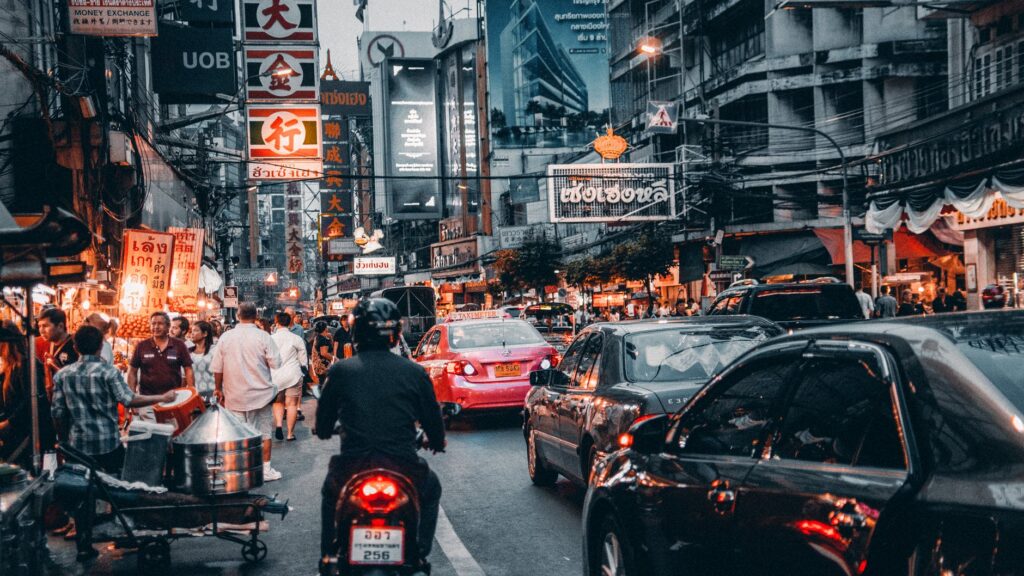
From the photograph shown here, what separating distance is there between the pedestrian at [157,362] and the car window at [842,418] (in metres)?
8.28

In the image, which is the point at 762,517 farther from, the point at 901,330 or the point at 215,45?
the point at 215,45

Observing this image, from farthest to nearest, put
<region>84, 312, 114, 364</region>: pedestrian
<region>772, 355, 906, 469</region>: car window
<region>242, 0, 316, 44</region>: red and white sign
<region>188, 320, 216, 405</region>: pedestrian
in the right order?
<region>242, 0, 316, 44</region>: red and white sign, <region>188, 320, 216, 405</region>: pedestrian, <region>84, 312, 114, 364</region>: pedestrian, <region>772, 355, 906, 469</region>: car window

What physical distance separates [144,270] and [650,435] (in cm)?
1763

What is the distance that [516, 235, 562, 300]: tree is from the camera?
60.1 m

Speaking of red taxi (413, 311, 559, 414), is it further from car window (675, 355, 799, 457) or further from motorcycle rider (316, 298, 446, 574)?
car window (675, 355, 799, 457)

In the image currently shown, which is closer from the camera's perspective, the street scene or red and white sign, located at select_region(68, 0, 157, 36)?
the street scene

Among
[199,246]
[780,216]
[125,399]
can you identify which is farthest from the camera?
[780,216]

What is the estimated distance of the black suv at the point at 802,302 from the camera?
48.8 ft

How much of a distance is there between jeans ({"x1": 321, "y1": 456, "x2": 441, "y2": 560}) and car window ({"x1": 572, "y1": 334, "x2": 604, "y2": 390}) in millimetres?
3684

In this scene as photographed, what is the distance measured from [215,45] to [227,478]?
20.1 metres

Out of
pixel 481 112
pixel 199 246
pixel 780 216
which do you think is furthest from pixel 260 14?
pixel 481 112

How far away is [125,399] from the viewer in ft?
24.5

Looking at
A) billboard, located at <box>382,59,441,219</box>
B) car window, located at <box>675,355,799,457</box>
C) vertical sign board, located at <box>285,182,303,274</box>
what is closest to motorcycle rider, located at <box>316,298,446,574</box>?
car window, located at <box>675,355,799,457</box>

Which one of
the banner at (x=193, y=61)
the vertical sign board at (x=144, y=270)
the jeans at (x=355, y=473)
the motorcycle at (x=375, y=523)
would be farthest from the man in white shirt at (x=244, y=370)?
the banner at (x=193, y=61)
